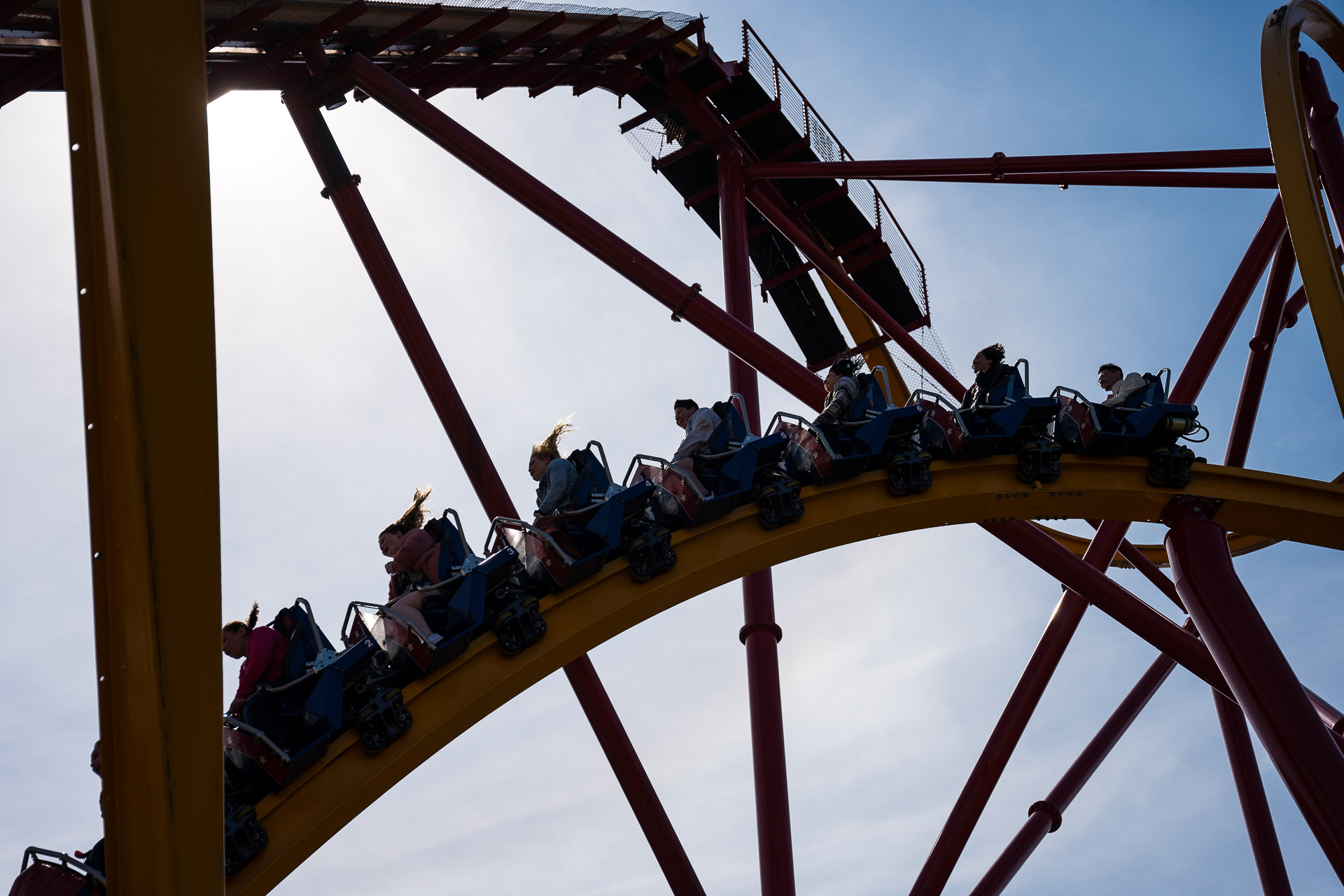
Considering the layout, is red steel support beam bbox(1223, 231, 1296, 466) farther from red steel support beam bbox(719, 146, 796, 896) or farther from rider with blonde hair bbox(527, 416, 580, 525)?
rider with blonde hair bbox(527, 416, 580, 525)

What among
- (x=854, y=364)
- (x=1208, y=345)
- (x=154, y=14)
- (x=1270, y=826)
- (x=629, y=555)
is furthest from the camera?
(x=1270, y=826)

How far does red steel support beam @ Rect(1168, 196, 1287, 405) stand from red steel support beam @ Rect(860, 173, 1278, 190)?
0.56 m

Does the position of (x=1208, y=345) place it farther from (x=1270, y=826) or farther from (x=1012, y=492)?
(x=1270, y=826)

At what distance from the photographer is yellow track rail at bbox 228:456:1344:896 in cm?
491

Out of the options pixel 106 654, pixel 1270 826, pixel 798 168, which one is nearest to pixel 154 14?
pixel 106 654

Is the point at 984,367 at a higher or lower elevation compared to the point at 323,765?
higher

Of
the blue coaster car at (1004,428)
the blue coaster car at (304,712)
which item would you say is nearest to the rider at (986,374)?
the blue coaster car at (1004,428)

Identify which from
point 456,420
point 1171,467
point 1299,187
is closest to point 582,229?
point 456,420

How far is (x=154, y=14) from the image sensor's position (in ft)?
8.59

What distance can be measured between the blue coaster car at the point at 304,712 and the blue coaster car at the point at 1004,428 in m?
3.42

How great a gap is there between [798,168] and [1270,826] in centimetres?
633

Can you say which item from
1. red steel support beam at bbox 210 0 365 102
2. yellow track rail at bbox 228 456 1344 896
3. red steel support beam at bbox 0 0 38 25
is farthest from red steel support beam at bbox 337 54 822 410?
red steel support beam at bbox 0 0 38 25

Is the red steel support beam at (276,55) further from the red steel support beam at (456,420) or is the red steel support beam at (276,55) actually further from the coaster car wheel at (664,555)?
the coaster car wheel at (664,555)

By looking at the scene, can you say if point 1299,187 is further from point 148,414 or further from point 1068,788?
point 148,414
